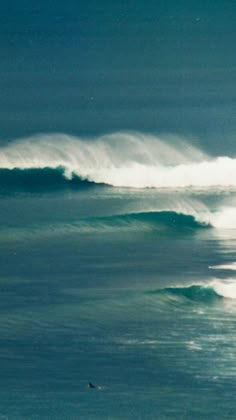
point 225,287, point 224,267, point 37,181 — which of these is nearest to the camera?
point 225,287

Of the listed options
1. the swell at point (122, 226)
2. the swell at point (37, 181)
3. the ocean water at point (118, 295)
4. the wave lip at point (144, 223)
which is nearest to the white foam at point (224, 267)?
the ocean water at point (118, 295)

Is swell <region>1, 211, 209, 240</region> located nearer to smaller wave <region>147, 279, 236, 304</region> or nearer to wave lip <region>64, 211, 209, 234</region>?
wave lip <region>64, 211, 209, 234</region>

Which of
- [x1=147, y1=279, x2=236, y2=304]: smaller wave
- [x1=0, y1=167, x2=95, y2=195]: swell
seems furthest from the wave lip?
[x1=147, y1=279, x2=236, y2=304]: smaller wave

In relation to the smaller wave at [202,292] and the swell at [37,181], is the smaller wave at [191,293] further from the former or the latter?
the swell at [37,181]

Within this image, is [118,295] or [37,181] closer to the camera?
[118,295]

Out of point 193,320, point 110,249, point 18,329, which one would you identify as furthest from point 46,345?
point 110,249

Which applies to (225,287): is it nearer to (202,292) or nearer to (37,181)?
(202,292)

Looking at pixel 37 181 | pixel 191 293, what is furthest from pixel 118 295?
pixel 37 181

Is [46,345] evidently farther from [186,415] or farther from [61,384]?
[186,415]
